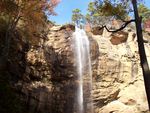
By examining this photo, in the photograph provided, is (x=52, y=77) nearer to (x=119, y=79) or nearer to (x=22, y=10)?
(x=119, y=79)

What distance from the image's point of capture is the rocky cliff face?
1803 centimetres

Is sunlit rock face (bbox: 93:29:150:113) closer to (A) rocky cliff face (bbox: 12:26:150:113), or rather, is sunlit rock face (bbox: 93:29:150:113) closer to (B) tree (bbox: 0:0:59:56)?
(A) rocky cliff face (bbox: 12:26:150:113)

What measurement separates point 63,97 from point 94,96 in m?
2.07

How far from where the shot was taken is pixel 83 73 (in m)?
20.4

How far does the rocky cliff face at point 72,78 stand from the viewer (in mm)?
18031

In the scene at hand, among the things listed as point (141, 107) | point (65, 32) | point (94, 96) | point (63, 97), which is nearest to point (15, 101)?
point (63, 97)

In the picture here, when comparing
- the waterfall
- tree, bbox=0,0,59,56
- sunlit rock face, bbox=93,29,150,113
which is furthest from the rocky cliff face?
tree, bbox=0,0,59,56

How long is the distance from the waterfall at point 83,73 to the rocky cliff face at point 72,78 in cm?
33

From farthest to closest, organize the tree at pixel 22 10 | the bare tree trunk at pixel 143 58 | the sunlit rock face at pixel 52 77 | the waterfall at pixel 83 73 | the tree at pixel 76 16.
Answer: the tree at pixel 76 16, the waterfall at pixel 83 73, the sunlit rock face at pixel 52 77, the tree at pixel 22 10, the bare tree trunk at pixel 143 58

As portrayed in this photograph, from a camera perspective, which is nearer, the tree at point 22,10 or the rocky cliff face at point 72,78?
the tree at point 22,10

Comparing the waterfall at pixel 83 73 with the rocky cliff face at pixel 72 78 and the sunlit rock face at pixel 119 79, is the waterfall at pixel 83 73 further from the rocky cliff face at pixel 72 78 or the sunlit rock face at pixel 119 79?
the sunlit rock face at pixel 119 79

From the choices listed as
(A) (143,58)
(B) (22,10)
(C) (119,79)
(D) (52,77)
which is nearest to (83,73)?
(D) (52,77)

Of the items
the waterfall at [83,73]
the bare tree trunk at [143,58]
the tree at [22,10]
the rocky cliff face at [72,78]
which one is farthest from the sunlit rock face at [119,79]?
the bare tree trunk at [143,58]

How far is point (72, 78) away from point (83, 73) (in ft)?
3.17
